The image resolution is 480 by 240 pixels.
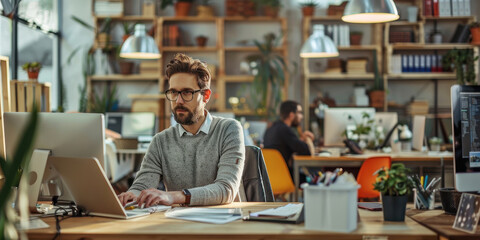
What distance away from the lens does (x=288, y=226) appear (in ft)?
5.86

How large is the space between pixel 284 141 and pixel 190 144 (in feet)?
9.01

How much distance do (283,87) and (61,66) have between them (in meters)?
3.02

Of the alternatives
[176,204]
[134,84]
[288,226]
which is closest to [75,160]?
[176,204]

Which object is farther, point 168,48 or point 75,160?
point 168,48

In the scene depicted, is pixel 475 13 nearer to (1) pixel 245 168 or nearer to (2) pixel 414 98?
(2) pixel 414 98

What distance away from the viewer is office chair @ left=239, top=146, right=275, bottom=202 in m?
2.64

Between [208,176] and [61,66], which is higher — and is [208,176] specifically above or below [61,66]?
below

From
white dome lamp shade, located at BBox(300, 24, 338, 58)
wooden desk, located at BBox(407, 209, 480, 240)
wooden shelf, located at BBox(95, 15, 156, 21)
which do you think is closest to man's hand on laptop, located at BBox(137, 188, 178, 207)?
wooden desk, located at BBox(407, 209, 480, 240)

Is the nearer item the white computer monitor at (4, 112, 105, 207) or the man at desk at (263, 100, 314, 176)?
the white computer monitor at (4, 112, 105, 207)

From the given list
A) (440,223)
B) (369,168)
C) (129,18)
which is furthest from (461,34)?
(440,223)

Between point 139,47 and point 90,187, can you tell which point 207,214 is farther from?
point 139,47

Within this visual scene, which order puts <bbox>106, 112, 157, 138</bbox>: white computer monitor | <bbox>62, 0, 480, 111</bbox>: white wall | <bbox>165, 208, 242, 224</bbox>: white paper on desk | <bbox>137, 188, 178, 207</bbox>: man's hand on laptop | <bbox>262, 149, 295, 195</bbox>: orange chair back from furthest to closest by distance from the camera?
<bbox>62, 0, 480, 111</bbox>: white wall < <bbox>106, 112, 157, 138</bbox>: white computer monitor < <bbox>262, 149, 295, 195</bbox>: orange chair back < <bbox>137, 188, 178, 207</bbox>: man's hand on laptop < <bbox>165, 208, 242, 224</bbox>: white paper on desk

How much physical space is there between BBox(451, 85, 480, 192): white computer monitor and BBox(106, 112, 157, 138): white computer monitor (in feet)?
17.0

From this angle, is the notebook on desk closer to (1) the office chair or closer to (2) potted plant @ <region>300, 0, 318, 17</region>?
(1) the office chair
